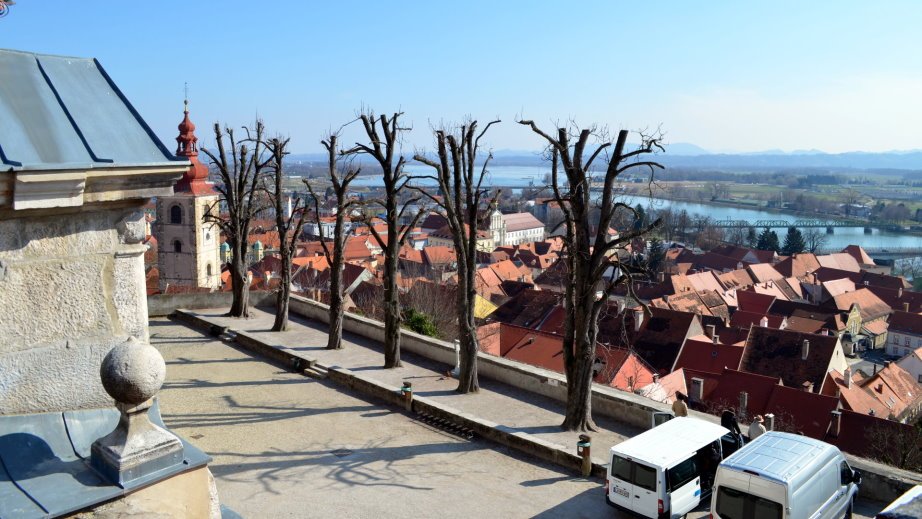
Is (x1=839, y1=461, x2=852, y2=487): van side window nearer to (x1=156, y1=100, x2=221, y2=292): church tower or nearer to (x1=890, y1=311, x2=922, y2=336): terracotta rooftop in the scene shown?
(x1=156, y1=100, x2=221, y2=292): church tower

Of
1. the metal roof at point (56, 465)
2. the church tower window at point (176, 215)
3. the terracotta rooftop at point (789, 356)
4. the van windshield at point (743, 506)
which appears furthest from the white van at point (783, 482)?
the church tower window at point (176, 215)

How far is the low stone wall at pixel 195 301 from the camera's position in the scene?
74.4 feet

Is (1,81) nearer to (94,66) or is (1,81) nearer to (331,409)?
(94,66)

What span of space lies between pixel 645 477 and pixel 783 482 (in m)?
1.68

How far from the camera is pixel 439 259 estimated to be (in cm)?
7731

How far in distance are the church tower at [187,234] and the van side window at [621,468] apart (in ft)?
127

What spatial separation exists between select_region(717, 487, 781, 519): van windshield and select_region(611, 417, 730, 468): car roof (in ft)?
2.62

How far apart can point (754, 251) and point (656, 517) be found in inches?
Answer: 3464

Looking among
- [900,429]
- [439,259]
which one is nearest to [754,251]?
[439,259]

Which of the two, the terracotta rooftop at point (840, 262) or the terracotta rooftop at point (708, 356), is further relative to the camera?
the terracotta rooftop at point (840, 262)

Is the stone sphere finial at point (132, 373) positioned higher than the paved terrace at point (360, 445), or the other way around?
the stone sphere finial at point (132, 373)

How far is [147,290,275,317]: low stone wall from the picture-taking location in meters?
22.7

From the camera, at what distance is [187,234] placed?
45.8 m

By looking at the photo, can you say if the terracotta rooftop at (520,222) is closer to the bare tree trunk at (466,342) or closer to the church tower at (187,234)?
the church tower at (187,234)
